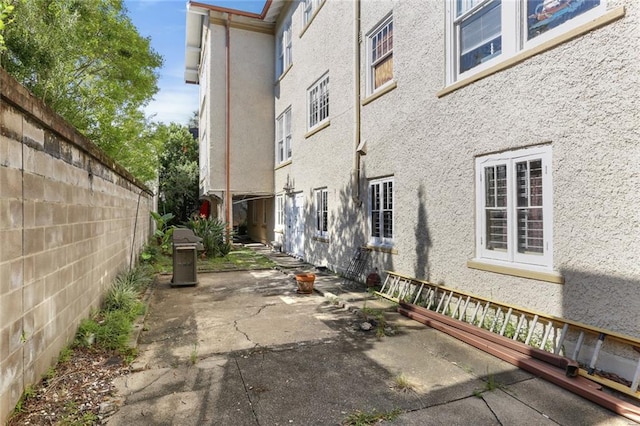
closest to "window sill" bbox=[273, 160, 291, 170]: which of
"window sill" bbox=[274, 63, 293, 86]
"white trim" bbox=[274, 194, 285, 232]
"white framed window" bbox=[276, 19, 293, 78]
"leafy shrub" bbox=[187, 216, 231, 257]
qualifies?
"white trim" bbox=[274, 194, 285, 232]

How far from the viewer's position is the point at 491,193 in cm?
561

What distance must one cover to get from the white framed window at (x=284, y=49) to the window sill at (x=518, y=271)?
11.7 meters

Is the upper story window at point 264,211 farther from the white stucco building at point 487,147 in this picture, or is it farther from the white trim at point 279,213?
the white stucco building at point 487,147

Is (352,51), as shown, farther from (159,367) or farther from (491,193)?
(159,367)

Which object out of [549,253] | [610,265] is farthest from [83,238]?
[610,265]

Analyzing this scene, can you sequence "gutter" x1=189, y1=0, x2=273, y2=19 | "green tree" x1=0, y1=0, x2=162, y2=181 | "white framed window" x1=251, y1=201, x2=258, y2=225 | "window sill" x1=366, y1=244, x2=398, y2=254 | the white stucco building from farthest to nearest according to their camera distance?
"white framed window" x1=251, y1=201, x2=258, y2=225 < "gutter" x1=189, y1=0, x2=273, y2=19 < "green tree" x1=0, y1=0, x2=162, y2=181 < "window sill" x1=366, y1=244, x2=398, y2=254 < the white stucco building

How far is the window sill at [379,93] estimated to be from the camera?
25.6ft

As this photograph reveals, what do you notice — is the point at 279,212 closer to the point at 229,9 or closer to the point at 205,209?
the point at 205,209

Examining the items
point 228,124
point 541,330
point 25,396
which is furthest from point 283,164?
point 25,396

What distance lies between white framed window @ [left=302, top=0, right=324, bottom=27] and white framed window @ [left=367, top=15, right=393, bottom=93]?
4.38 m

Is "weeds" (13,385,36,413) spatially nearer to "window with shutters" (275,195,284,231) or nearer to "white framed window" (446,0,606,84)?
"white framed window" (446,0,606,84)

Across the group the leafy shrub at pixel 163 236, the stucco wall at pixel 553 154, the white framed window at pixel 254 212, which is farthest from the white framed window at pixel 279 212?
the stucco wall at pixel 553 154

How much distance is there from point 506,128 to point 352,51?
5457 millimetres

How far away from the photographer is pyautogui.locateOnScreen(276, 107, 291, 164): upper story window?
1525 centimetres
